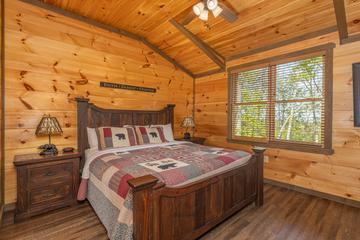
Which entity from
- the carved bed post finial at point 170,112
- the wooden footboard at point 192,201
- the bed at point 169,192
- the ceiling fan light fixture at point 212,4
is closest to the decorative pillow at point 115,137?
the bed at point 169,192

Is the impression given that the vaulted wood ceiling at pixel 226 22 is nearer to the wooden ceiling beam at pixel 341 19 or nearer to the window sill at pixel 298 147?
the wooden ceiling beam at pixel 341 19

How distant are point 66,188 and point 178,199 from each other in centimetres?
169

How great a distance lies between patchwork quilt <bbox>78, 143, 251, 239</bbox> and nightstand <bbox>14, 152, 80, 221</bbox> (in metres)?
0.23

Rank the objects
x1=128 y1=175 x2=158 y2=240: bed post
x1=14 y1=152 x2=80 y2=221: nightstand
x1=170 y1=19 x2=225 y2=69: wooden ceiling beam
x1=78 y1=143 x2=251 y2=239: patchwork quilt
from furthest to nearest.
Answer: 1. x1=170 y1=19 x2=225 y2=69: wooden ceiling beam
2. x1=14 y1=152 x2=80 y2=221: nightstand
3. x1=78 y1=143 x2=251 y2=239: patchwork quilt
4. x1=128 y1=175 x2=158 y2=240: bed post

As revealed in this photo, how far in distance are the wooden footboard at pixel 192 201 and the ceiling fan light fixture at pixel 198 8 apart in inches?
74.3

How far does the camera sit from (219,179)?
1848 mm

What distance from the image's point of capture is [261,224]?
201 cm

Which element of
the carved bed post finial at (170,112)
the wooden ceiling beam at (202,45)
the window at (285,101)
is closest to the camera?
the window at (285,101)

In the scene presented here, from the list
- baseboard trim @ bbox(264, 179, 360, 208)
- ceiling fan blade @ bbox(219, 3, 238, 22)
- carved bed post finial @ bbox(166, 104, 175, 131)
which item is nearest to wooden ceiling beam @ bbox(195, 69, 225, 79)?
carved bed post finial @ bbox(166, 104, 175, 131)

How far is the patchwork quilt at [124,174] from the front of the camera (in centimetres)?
139

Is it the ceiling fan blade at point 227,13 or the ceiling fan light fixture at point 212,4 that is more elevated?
the ceiling fan blade at point 227,13

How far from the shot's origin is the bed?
4.15ft

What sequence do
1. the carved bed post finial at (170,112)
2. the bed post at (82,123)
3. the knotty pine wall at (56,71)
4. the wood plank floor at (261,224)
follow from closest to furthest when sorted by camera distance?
the wood plank floor at (261,224) → the knotty pine wall at (56,71) → the bed post at (82,123) → the carved bed post finial at (170,112)

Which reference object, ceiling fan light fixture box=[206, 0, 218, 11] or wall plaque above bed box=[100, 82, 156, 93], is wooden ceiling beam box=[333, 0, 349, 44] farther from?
wall plaque above bed box=[100, 82, 156, 93]
